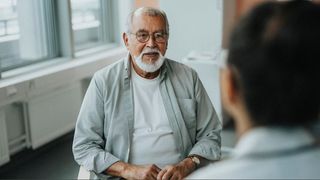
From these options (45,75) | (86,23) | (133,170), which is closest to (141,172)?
(133,170)

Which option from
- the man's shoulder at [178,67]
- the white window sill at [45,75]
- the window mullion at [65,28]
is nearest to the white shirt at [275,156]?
the man's shoulder at [178,67]

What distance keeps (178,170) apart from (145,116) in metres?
0.29

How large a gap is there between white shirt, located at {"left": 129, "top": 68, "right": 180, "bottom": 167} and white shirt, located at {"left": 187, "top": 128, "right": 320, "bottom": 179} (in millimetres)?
1144

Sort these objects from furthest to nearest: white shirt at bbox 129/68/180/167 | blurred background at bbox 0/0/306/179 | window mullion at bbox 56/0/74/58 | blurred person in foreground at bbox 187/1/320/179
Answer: window mullion at bbox 56/0/74/58, blurred background at bbox 0/0/306/179, white shirt at bbox 129/68/180/167, blurred person in foreground at bbox 187/1/320/179

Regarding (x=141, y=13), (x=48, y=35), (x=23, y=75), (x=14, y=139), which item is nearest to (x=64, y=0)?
(x=48, y=35)

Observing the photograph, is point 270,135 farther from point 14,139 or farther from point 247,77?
point 14,139

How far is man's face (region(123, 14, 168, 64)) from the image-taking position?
191 cm

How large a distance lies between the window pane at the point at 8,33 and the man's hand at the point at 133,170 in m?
2.02

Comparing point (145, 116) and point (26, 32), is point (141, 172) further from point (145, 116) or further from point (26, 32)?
point (26, 32)

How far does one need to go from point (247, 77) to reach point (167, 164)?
4.08 ft

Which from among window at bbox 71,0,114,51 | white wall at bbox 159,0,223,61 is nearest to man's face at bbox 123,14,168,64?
white wall at bbox 159,0,223,61

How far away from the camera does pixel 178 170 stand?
5.86ft

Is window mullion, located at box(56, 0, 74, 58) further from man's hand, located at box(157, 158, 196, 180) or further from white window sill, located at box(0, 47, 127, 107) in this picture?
man's hand, located at box(157, 158, 196, 180)

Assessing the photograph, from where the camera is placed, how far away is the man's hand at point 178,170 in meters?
1.76
